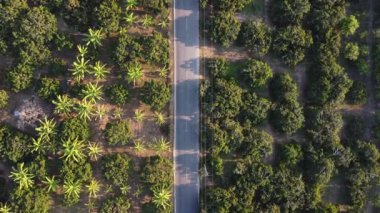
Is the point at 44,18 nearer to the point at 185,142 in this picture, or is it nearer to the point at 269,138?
the point at 185,142

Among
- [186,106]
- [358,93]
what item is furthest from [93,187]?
[358,93]

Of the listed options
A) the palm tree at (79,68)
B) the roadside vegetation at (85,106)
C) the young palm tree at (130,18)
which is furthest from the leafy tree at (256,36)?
the palm tree at (79,68)

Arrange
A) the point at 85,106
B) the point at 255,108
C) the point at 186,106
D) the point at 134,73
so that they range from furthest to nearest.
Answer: the point at 186,106 < the point at 255,108 < the point at 134,73 < the point at 85,106

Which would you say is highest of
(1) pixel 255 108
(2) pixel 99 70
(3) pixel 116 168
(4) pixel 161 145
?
(2) pixel 99 70

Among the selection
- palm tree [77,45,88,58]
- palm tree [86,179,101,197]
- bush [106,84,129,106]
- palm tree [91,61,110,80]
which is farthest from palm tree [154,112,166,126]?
palm tree [77,45,88,58]

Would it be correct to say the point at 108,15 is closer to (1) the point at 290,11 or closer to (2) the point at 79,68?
(2) the point at 79,68

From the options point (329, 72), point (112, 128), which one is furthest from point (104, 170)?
point (329, 72)

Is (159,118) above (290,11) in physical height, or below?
below
